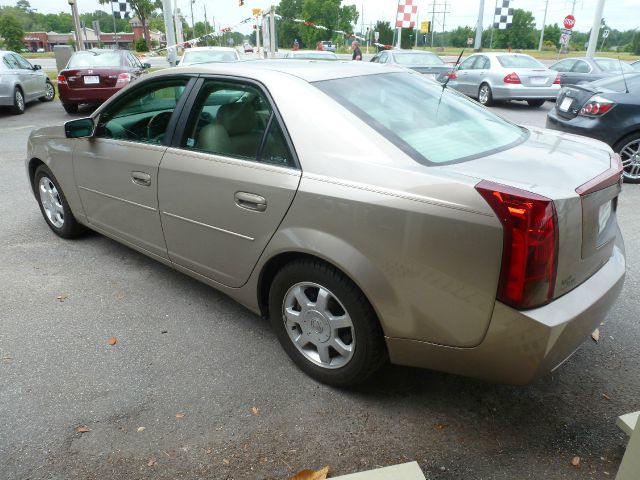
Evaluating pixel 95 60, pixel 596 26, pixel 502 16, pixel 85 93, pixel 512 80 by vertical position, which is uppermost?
pixel 502 16

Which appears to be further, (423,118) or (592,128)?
(592,128)

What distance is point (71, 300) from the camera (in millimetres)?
3406

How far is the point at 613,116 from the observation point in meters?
6.00

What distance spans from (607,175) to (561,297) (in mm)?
582

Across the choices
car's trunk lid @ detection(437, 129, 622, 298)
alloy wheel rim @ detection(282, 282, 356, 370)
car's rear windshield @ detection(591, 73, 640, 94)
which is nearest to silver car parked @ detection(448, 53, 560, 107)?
car's rear windshield @ detection(591, 73, 640, 94)

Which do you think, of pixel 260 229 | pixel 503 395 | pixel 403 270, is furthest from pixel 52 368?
pixel 503 395

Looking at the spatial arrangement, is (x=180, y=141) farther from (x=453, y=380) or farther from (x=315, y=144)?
(x=453, y=380)

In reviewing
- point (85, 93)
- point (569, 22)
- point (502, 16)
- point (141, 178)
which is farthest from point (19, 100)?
point (569, 22)

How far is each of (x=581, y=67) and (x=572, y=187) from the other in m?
14.0

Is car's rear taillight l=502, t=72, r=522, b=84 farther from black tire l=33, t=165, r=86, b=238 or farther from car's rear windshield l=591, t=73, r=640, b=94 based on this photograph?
black tire l=33, t=165, r=86, b=238

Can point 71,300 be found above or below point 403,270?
below

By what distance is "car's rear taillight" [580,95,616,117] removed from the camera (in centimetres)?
606

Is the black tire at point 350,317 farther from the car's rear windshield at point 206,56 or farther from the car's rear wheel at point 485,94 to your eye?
the car's rear wheel at point 485,94

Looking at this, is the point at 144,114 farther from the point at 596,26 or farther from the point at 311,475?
the point at 596,26
